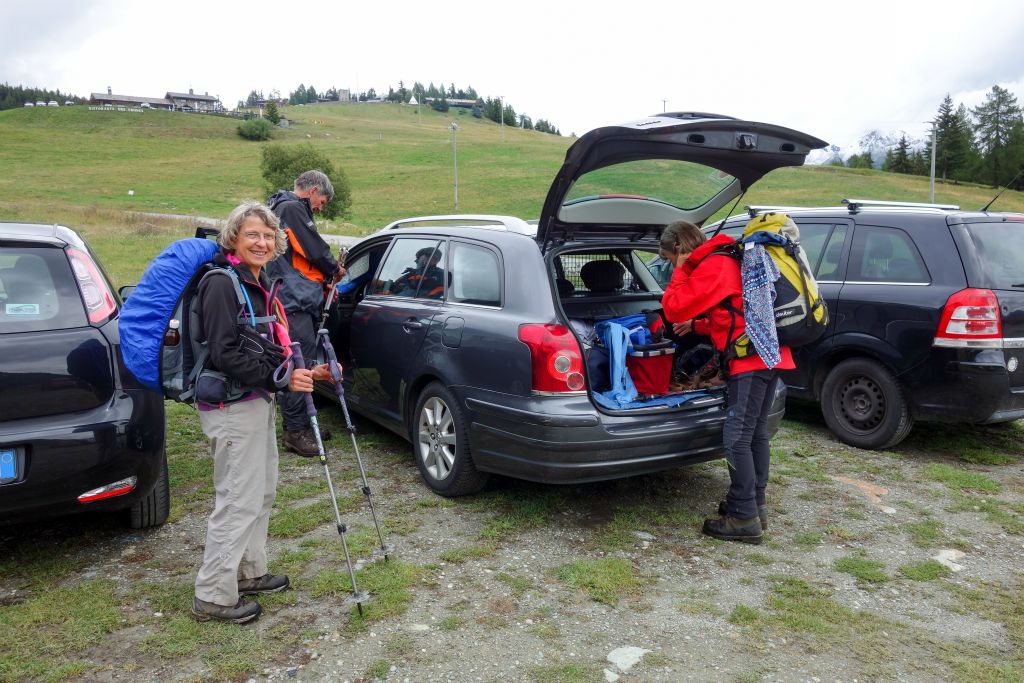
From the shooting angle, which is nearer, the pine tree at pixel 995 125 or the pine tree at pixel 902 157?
the pine tree at pixel 995 125

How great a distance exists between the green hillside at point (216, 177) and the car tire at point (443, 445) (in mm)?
12238

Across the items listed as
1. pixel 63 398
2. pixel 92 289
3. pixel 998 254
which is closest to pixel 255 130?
pixel 92 289

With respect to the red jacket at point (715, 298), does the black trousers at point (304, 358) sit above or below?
below

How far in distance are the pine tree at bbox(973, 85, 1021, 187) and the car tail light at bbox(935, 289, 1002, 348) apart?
82.4m

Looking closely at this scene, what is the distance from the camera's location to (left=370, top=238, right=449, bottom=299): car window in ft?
16.1

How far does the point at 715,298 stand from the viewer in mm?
3969

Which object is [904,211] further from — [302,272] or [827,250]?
[302,272]

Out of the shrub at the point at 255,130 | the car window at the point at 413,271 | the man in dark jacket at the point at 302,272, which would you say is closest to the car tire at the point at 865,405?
the car window at the point at 413,271

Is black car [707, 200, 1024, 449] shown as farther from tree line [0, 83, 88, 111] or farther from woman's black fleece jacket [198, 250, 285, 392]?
tree line [0, 83, 88, 111]

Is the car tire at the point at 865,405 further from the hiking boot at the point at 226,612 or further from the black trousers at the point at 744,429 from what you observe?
the hiking boot at the point at 226,612

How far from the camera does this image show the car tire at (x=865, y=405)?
18.0ft

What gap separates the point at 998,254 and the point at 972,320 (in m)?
0.63

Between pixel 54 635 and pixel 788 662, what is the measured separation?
2.99m

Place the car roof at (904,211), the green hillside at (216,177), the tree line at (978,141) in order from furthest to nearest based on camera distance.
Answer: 1. the tree line at (978,141)
2. the green hillside at (216,177)
3. the car roof at (904,211)
